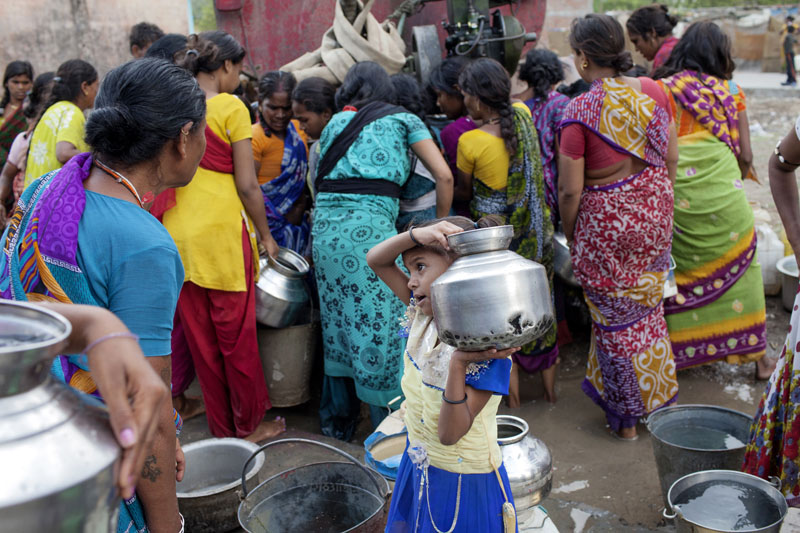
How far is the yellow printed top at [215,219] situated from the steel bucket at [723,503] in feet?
7.46

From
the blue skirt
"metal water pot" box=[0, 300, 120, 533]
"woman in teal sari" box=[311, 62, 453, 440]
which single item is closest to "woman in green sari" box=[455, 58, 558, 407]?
"woman in teal sari" box=[311, 62, 453, 440]

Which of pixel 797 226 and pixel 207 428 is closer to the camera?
pixel 797 226

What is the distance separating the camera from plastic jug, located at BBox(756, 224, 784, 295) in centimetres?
535

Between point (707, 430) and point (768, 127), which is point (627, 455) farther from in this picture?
point (768, 127)

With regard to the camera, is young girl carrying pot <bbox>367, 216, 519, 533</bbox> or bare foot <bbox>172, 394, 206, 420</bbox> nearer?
young girl carrying pot <bbox>367, 216, 519, 533</bbox>

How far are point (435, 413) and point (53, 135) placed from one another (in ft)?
10.8

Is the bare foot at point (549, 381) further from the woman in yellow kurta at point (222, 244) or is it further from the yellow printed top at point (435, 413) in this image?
the yellow printed top at point (435, 413)

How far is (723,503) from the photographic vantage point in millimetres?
2580

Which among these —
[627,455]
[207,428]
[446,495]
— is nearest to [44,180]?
[446,495]

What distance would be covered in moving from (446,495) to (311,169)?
9.13 feet

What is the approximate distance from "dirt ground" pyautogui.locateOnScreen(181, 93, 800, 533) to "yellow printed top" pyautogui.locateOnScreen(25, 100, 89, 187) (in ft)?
5.51

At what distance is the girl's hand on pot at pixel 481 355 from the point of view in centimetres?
162

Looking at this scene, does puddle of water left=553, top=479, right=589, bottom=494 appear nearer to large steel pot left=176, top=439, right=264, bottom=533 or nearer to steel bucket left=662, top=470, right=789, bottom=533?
steel bucket left=662, top=470, right=789, bottom=533

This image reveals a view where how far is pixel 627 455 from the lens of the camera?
12.4 ft
